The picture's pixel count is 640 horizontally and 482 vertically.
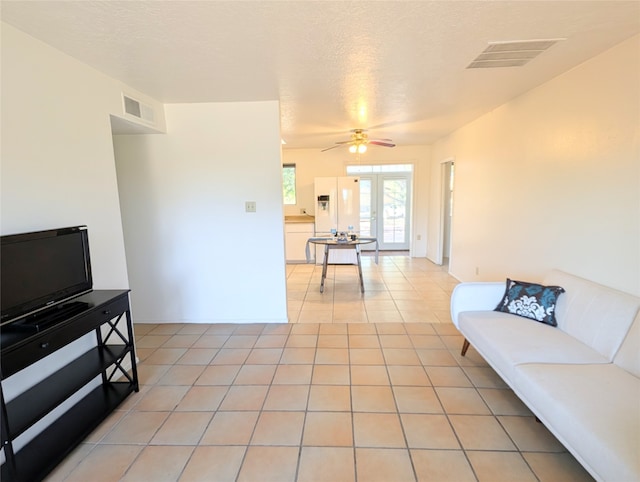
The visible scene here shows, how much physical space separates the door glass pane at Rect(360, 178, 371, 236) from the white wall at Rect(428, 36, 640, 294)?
10.5 ft

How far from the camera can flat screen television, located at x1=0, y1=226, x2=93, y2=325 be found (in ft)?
4.88

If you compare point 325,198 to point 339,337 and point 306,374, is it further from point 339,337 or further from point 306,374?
point 306,374

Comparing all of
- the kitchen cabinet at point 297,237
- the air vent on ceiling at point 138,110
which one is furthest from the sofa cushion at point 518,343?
the kitchen cabinet at point 297,237

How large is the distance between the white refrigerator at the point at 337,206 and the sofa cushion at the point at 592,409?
4576 millimetres

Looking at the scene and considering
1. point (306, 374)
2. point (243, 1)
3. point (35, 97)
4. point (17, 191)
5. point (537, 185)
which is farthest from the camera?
point (537, 185)

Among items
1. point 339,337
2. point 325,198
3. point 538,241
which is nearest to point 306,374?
point 339,337

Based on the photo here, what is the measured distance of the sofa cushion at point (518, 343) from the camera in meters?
1.84

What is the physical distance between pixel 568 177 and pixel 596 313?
1100 millimetres

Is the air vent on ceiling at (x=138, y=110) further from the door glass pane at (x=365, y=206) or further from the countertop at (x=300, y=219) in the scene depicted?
the door glass pane at (x=365, y=206)

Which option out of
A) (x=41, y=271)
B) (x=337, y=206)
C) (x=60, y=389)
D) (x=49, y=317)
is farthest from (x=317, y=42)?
(x=337, y=206)

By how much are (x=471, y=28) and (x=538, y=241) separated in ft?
6.53

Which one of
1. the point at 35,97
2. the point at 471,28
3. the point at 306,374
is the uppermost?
the point at 471,28

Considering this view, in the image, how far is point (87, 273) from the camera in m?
1.94

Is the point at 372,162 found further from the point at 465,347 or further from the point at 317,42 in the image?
→ the point at 317,42
